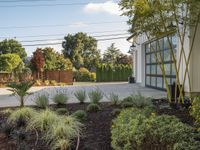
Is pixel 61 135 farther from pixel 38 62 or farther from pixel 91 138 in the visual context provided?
pixel 38 62

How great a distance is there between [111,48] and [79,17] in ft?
60.2

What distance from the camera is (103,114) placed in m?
6.32

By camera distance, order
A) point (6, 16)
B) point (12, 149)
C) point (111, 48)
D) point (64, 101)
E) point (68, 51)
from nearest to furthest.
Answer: point (12, 149) → point (64, 101) → point (6, 16) → point (68, 51) → point (111, 48)

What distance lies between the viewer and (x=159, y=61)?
1115 centimetres

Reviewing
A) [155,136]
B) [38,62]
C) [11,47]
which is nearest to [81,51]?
[11,47]

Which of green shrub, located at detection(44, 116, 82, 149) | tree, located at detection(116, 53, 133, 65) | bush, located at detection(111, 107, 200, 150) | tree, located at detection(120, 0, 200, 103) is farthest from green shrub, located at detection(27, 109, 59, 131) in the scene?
tree, located at detection(116, 53, 133, 65)

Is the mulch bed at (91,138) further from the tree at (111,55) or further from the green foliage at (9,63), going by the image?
the tree at (111,55)

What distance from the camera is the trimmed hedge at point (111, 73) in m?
27.1

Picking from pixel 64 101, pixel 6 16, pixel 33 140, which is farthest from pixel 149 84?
pixel 6 16

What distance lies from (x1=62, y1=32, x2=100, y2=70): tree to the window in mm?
21421

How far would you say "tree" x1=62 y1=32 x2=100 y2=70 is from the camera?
3681 cm

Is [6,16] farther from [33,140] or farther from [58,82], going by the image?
[33,140]

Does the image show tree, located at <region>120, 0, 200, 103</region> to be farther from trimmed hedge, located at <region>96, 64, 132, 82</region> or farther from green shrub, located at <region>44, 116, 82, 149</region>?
trimmed hedge, located at <region>96, 64, 132, 82</region>

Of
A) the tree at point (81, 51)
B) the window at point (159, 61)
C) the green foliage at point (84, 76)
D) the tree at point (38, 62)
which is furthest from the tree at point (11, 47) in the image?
the window at point (159, 61)
